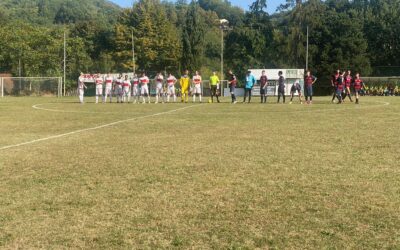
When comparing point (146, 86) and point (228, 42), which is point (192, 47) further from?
point (146, 86)

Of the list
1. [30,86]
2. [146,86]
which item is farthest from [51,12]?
[146,86]

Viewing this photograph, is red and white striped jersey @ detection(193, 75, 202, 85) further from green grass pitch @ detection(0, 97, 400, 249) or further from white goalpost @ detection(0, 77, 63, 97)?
white goalpost @ detection(0, 77, 63, 97)

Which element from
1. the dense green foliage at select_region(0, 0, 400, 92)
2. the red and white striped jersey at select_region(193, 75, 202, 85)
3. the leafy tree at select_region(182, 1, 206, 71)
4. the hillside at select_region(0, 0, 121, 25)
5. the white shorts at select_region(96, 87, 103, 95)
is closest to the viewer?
the red and white striped jersey at select_region(193, 75, 202, 85)

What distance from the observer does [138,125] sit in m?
15.0

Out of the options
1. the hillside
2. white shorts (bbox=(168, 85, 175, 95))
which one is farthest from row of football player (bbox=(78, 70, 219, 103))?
the hillside

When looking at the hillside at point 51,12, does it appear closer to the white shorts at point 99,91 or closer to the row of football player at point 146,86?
the white shorts at point 99,91

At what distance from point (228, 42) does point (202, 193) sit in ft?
320

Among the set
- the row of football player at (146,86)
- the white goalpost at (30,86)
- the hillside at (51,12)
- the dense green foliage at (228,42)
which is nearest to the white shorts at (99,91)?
the row of football player at (146,86)

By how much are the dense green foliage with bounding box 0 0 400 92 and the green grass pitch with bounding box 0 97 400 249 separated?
59.8 meters

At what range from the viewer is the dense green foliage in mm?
71812

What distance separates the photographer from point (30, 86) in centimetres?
5197

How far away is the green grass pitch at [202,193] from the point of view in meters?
4.55

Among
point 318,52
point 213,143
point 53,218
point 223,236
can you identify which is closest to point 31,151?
point 213,143

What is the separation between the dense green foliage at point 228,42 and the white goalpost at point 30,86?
17.4m
